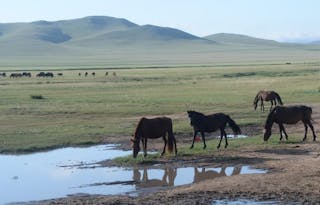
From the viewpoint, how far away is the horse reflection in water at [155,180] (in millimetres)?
14703

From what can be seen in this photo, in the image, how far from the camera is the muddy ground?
12555mm

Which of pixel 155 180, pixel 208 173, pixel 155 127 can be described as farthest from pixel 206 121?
pixel 155 180

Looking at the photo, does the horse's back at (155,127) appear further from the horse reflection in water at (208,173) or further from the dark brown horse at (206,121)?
the horse reflection in water at (208,173)

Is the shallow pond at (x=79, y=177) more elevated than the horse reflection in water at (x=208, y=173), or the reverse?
the horse reflection in water at (x=208, y=173)

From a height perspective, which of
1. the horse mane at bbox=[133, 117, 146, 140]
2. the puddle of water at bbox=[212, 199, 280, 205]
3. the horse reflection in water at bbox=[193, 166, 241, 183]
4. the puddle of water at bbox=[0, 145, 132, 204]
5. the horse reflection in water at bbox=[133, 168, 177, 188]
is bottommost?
the puddle of water at bbox=[0, 145, 132, 204]

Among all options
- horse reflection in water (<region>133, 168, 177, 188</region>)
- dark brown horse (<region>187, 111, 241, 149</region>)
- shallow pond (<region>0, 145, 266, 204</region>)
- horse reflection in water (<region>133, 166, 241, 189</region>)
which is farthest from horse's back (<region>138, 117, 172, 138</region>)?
horse reflection in water (<region>133, 168, 177, 188</region>)

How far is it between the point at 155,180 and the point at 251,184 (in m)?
2.67

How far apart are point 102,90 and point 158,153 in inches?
1157

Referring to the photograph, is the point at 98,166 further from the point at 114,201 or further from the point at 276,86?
the point at 276,86

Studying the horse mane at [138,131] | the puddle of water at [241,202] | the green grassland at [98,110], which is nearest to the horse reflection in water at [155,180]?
the horse mane at [138,131]

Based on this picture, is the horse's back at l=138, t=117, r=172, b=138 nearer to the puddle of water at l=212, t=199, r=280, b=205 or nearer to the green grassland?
A: the green grassland

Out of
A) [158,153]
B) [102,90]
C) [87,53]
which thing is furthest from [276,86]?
[87,53]

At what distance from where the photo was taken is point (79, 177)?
16.0m

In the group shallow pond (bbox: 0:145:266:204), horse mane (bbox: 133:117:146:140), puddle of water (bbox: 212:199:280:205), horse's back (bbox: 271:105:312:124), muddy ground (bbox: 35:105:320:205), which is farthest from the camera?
horse's back (bbox: 271:105:312:124)
